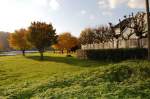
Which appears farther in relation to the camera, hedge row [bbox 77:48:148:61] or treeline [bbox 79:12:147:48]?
treeline [bbox 79:12:147:48]

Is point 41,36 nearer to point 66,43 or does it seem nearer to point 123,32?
point 123,32

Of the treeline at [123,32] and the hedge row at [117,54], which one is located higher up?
the treeline at [123,32]

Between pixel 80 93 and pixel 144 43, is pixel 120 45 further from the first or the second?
pixel 80 93

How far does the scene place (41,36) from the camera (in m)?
67.4

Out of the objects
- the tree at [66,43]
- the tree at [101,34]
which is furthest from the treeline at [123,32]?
the tree at [66,43]

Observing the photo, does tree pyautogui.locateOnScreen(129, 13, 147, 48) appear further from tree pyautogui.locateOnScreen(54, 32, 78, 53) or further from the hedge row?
tree pyautogui.locateOnScreen(54, 32, 78, 53)

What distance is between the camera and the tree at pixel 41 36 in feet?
220

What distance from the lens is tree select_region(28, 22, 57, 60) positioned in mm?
67125

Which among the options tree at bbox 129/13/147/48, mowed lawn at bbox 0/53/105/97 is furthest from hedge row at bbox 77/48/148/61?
tree at bbox 129/13/147/48

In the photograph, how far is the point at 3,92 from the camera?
64.1 ft

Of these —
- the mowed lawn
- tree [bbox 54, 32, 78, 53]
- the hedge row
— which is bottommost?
the mowed lawn

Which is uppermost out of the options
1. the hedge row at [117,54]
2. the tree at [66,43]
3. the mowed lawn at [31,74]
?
the tree at [66,43]

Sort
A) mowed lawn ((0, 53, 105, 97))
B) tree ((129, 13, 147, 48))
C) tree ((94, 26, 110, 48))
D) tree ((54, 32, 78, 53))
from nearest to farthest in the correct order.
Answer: mowed lawn ((0, 53, 105, 97))
tree ((129, 13, 147, 48))
tree ((54, 32, 78, 53))
tree ((94, 26, 110, 48))

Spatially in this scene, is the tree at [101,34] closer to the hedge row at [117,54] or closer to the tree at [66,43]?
the tree at [66,43]
